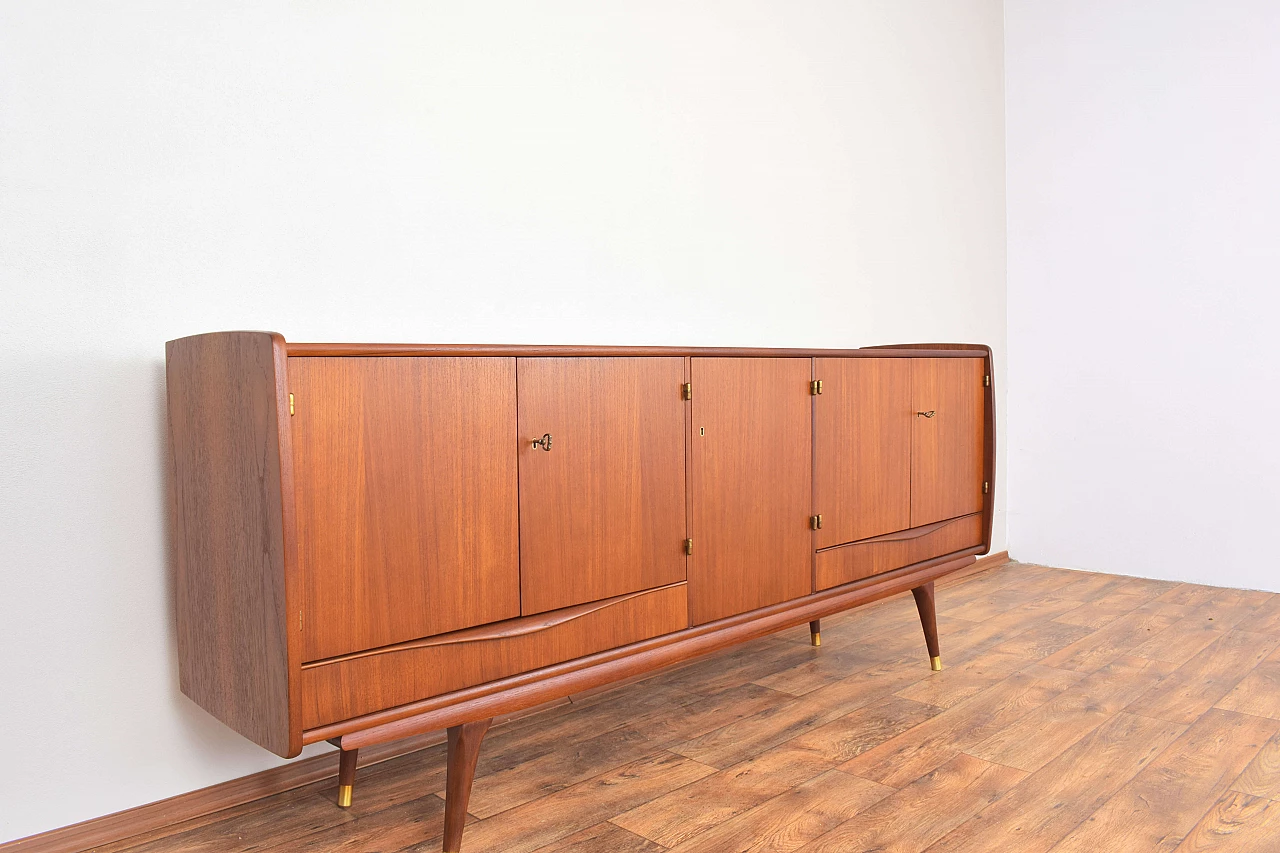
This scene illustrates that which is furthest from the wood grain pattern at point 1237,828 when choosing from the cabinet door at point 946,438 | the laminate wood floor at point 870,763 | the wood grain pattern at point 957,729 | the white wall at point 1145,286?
the white wall at point 1145,286

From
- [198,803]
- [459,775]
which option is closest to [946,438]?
[459,775]

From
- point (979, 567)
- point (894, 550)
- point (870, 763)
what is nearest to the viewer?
point (870, 763)

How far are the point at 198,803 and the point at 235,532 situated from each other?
611mm

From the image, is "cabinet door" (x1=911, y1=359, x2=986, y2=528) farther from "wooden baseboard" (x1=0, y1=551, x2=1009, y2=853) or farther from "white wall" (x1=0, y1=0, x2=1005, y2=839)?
"wooden baseboard" (x1=0, y1=551, x2=1009, y2=853)

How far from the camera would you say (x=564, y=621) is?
1576 millimetres

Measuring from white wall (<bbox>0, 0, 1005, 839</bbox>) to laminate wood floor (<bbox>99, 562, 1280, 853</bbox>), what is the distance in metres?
0.34

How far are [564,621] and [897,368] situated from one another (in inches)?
43.6

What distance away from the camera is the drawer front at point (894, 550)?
2117mm

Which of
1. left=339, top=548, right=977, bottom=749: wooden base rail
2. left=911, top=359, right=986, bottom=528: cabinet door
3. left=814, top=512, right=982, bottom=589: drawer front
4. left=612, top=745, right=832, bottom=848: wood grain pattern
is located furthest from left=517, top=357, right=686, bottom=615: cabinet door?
left=911, top=359, right=986, bottom=528: cabinet door

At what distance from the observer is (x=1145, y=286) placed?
3596 mm

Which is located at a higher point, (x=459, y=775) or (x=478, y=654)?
(x=478, y=654)

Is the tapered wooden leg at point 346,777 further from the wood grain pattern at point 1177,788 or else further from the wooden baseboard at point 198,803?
the wood grain pattern at point 1177,788

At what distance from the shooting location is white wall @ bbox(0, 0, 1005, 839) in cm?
147

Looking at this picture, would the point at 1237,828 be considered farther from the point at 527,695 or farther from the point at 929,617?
the point at 527,695
